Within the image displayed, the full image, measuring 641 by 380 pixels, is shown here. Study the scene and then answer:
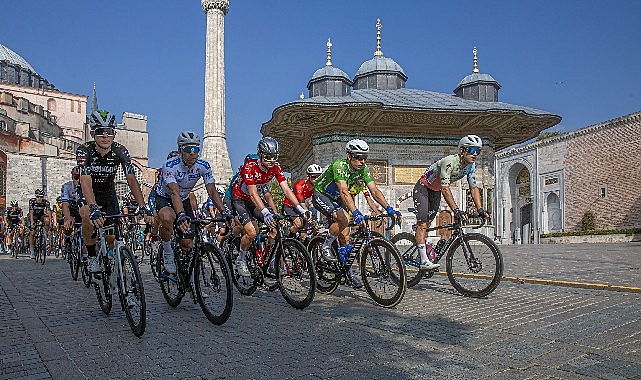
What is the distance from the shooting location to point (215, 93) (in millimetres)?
47219

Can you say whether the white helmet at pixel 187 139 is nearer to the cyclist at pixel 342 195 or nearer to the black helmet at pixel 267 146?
the black helmet at pixel 267 146

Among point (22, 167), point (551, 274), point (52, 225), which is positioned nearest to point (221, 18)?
point (22, 167)

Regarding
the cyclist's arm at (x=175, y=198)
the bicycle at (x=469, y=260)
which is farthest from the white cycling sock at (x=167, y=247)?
the bicycle at (x=469, y=260)

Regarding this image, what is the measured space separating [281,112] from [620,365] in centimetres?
1990

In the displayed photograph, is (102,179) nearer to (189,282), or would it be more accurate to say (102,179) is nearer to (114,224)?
(114,224)

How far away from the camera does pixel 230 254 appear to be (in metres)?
8.07

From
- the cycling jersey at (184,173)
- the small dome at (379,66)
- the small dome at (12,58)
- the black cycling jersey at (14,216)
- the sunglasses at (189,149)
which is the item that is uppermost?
the small dome at (12,58)

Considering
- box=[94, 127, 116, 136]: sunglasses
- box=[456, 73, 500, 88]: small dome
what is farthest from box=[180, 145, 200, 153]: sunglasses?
box=[456, 73, 500, 88]: small dome

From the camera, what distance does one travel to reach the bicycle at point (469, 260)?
22.5 feet

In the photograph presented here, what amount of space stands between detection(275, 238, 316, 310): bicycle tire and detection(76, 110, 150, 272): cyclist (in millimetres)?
1780

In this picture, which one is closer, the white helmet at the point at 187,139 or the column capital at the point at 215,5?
the white helmet at the point at 187,139

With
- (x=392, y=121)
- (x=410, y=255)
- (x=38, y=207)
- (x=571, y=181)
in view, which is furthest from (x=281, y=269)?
(x=571, y=181)

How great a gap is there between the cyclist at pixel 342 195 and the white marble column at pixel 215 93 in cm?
4001

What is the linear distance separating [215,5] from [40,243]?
3746 centimetres
